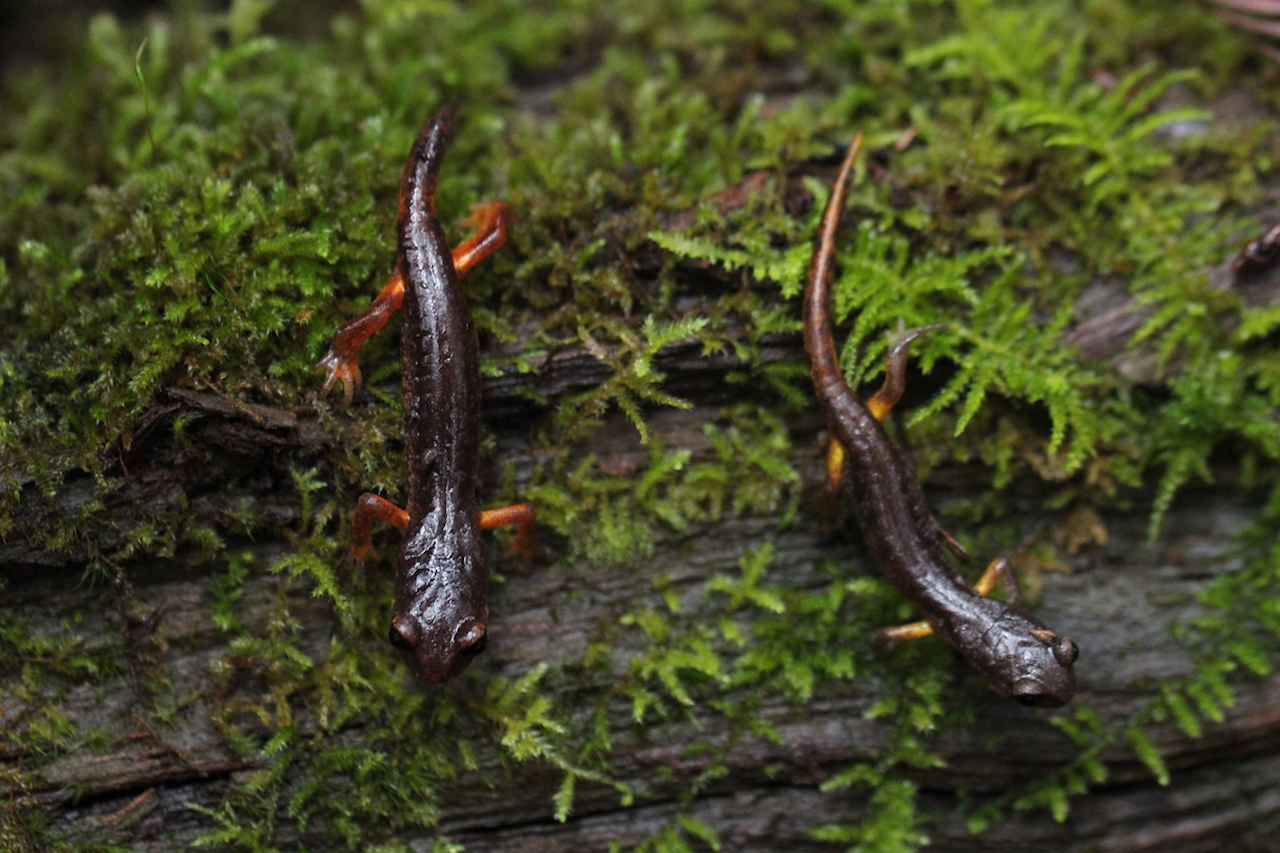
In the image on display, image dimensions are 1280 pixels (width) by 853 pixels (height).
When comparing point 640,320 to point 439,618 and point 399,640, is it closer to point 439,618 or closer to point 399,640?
point 439,618

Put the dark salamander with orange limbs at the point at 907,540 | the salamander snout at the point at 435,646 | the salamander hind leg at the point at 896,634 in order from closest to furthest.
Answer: the salamander snout at the point at 435,646, the dark salamander with orange limbs at the point at 907,540, the salamander hind leg at the point at 896,634

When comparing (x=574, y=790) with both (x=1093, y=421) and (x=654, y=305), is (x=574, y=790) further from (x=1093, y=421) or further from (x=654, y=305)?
(x=1093, y=421)

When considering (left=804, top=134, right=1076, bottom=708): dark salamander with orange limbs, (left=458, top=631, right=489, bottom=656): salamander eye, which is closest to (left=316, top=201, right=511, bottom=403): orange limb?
(left=458, top=631, right=489, bottom=656): salamander eye

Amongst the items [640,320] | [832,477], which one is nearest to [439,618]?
[640,320]

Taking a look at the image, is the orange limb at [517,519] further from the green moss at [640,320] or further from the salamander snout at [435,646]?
the salamander snout at [435,646]

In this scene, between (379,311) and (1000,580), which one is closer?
(379,311)

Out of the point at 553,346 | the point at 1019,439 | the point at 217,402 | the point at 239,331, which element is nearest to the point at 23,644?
the point at 217,402

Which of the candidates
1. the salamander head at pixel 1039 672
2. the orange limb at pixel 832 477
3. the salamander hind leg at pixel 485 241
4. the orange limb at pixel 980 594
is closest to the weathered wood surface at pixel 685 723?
the orange limb at pixel 832 477
